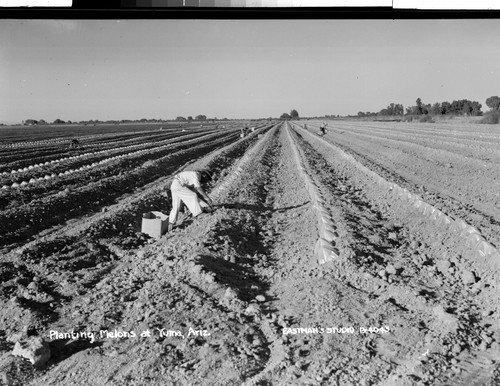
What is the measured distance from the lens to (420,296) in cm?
301

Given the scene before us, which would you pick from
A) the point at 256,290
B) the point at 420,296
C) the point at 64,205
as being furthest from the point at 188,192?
the point at 420,296

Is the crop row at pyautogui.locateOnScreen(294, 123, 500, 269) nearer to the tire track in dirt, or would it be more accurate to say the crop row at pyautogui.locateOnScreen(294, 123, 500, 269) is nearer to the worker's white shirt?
the tire track in dirt

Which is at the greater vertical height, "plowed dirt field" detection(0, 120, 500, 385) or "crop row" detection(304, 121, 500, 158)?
"crop row" detection(304, 121, 500, 158)

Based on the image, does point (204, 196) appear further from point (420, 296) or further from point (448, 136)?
point (448, 136)

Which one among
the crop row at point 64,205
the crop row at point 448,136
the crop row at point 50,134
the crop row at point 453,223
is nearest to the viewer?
the crop row at point 453,223

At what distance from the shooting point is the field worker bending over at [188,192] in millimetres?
5094

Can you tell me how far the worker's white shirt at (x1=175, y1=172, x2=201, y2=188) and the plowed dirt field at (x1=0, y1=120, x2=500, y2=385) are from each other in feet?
1.30

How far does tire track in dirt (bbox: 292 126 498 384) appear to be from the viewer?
2.37 meters

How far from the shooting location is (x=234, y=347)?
252 cm

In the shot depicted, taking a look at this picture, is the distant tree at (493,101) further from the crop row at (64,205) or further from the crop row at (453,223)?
the crop row at (64,205)

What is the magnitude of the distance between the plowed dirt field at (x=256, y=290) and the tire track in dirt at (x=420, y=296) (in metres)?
0.01

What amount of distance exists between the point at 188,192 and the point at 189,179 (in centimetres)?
15

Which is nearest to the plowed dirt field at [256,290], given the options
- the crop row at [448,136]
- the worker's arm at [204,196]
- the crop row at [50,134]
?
the worker's arm at [204,196]

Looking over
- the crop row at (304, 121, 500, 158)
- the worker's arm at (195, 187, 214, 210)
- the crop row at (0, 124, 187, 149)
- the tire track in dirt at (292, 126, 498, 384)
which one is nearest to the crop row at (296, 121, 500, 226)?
the crop row at (304, 121, 500, 158)
